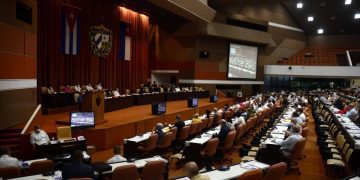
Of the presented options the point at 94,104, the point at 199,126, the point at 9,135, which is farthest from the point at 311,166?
the point at 9,135

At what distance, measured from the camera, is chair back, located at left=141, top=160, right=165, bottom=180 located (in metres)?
5.61

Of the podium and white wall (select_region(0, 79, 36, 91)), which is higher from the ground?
white wall (select_region(0, 79, 36, 91))

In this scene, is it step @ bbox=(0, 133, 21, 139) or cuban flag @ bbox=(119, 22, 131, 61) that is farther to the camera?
cuban flag @ bbox=(119, 22, 131, 61)

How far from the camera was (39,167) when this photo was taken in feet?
18.3

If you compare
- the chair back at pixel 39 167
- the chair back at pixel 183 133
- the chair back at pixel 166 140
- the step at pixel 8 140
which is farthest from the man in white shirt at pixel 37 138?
the chair back at pixel 183 133

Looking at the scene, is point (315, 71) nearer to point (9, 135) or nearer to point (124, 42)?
point (124, 42)

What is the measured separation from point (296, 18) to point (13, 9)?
30436 millimetres

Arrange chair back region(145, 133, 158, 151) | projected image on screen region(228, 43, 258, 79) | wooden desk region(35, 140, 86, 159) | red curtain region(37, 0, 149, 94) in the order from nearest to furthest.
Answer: wooden desk region(35, 140, 86, 159) < chair back region(145, 133, 158, 151) < red curtain region(37, 0, 149, 94) < projected image on screen region(228, 43, 258, 79)

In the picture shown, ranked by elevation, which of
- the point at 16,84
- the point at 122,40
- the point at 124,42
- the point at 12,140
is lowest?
the point at 12,140

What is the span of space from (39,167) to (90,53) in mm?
13426

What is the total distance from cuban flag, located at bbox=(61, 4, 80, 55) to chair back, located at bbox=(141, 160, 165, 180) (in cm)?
1216

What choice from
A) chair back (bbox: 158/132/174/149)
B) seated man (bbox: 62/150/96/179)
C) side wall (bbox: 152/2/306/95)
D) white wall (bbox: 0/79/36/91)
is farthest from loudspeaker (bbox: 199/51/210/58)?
seated man (bbox: 62/150/96/179)

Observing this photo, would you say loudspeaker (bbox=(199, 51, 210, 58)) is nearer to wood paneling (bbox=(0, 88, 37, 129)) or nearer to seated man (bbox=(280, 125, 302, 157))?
wood paneling (bbox=(0, 88, 37, 129))

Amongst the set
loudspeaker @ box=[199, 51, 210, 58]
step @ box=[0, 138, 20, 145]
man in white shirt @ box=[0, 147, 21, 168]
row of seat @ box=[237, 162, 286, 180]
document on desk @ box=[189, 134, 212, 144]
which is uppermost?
loudspeaker @ box=[199, 51, 210, 58]
